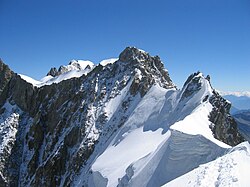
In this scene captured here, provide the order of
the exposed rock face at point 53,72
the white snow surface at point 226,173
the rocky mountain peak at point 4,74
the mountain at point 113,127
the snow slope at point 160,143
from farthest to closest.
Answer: the exposed rock face at point 53,72 < the rocky mountain peak at point 4,74 < the mountain at point 113,127 < the snow slope at point 160,143 < the white snow surface at point 226,173

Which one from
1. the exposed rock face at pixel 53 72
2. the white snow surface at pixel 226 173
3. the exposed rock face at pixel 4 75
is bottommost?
the white snow surface at pixel 226 173

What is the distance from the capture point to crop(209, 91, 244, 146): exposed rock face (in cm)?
3683

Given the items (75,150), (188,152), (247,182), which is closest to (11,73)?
(75,150)

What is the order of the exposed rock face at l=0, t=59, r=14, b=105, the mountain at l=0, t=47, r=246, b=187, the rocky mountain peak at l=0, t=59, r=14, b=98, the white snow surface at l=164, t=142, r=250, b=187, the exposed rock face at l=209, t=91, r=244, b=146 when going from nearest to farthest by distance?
the white snow surface at l=164, t=142, r=250, b=187 → the mountain at l=0, t=47, r=246, b=187 → the exposed rock face at l=209, t=91, r=244, b=146 → the exposed rock face at l=0, t=59, r=14, b=105 → the rocky mountain peak at l=0, t=59, r=14, b=98

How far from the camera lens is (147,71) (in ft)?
199

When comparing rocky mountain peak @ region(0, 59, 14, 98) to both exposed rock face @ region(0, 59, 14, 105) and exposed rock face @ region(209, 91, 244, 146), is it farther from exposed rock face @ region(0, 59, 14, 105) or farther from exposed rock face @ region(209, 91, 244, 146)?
exposed rock face @ region(209, 91, 244, 146)

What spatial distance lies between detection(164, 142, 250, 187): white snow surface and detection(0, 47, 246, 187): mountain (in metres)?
0.27

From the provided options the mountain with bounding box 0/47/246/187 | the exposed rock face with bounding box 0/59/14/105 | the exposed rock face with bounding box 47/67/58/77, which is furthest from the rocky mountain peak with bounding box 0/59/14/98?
Result: the exposed rock face with bounding box 47/67/58/77

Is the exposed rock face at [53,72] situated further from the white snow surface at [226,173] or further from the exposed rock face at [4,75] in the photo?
the white snow surface at [226,173]

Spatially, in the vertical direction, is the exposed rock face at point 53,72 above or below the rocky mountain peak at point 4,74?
above

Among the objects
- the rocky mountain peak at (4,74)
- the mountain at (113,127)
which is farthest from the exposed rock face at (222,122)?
the rocky mountain peak at (4,74)

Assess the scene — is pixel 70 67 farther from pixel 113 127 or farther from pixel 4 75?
pixel 113 127

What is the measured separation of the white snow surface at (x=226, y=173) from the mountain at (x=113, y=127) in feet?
0.89

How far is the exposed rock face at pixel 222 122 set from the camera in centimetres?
3683
